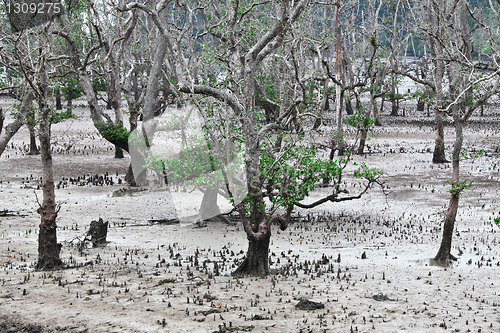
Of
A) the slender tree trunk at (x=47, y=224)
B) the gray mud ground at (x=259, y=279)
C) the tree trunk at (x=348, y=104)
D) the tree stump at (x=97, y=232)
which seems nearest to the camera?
the gray mud ground at (x=259, y=279)

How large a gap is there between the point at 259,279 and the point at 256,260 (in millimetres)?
435

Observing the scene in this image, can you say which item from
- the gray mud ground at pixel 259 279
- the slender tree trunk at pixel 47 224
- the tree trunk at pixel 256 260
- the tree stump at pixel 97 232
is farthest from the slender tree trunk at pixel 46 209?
the tree trunk at pixel 256 260

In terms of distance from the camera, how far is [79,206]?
17828 millimetres

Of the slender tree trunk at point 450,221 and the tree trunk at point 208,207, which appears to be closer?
the slender tree trunk at point 450,221

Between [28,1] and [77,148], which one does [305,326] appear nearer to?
[28,1]

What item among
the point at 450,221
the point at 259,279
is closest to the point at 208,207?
the point at 259,279

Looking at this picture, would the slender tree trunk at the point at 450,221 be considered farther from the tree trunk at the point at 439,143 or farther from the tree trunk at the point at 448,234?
the tree trunk at the point at 439,143

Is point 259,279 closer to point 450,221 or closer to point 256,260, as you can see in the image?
point 256,260

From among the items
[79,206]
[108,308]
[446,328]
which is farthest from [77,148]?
[446,328]

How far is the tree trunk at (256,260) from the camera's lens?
33.7 ft

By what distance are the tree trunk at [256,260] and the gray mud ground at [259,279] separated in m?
0.29

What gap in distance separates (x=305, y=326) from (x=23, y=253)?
699cm

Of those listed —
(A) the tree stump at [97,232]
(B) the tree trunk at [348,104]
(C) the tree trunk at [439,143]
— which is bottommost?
(A) the tree stump at [97,232]

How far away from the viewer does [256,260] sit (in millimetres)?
10305
